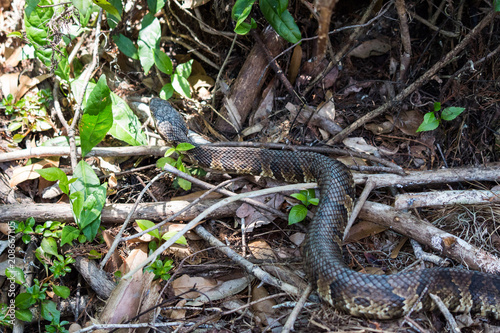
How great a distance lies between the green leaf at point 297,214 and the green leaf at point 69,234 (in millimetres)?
2193

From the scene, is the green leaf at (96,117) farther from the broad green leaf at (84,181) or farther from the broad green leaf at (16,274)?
the broad green leaf at (16,274)

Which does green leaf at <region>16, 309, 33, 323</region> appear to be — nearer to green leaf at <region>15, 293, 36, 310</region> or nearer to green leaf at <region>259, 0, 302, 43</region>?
green leaf at <region>15, 293, 36, 310</region>

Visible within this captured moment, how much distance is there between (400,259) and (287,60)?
287 centimetres

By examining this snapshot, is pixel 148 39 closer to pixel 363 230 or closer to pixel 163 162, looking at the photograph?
pixel 163 162

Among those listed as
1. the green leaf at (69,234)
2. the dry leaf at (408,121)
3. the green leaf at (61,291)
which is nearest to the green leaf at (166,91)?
the green leaf at (69,234)

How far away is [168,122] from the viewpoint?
504cm

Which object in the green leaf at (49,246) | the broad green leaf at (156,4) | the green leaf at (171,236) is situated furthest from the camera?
the broad green leaf at (156,4)

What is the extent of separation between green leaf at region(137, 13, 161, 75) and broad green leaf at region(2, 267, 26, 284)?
2.65 meters

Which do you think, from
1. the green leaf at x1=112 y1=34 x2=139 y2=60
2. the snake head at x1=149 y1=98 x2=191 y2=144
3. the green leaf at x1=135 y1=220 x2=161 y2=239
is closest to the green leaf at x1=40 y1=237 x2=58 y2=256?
the green leaf at x1=135 y1=220 x2=161 y2=239

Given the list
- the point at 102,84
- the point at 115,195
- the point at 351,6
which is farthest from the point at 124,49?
the point at 351,6

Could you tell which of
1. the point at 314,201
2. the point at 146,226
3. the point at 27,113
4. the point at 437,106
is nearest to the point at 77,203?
the point at 146,226

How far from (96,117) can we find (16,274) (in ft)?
5.66

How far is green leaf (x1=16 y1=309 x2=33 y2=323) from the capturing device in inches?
134

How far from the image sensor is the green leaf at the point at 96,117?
363 centimetres
